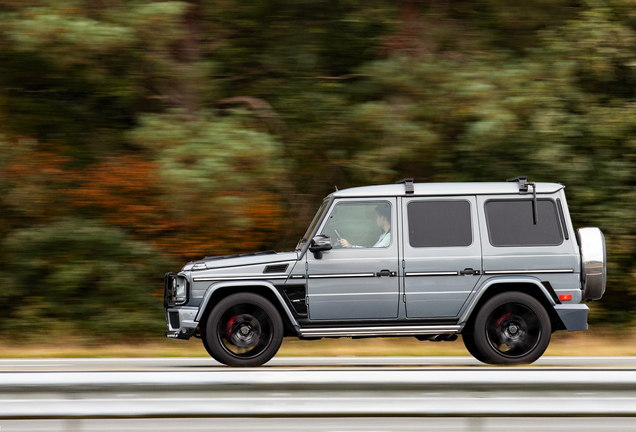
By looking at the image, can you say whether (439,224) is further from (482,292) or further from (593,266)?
(593,266)

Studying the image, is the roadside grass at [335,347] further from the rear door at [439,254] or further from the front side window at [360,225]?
the front side window at [360,225]

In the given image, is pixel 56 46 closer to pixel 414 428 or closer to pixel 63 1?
pixel 63 1

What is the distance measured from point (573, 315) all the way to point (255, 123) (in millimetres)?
6997

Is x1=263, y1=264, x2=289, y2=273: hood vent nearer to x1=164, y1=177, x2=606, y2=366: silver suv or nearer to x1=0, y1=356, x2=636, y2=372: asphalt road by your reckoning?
x1=164, y1=177, x2=606, y2=366: silver suv

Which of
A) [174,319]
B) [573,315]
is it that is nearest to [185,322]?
[174,319]

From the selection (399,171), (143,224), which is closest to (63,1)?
(143,224)

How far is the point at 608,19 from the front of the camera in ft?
45.2

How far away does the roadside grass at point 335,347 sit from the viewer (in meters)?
10.8

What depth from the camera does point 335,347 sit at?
11750mm

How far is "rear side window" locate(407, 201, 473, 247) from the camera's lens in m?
8.54

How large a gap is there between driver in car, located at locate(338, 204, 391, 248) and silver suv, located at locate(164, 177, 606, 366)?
0.01 m

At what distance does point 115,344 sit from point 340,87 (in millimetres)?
5795

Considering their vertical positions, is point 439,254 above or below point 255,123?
below

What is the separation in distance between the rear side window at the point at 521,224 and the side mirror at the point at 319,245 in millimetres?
1747
